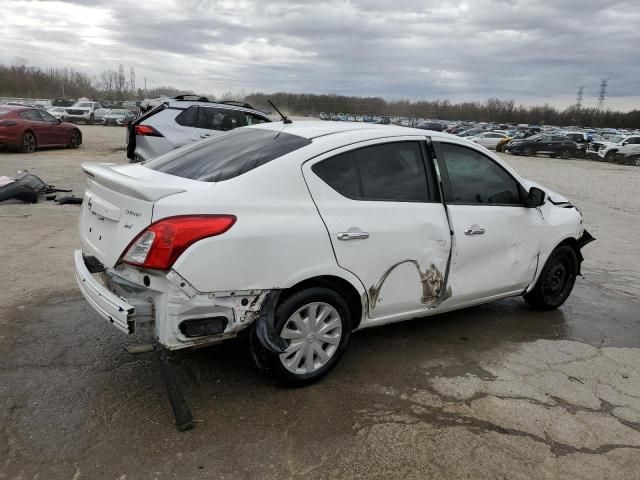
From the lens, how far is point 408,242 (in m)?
3.78

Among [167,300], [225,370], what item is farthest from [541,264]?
[167,300]

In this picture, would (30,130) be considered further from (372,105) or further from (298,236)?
(372,105)

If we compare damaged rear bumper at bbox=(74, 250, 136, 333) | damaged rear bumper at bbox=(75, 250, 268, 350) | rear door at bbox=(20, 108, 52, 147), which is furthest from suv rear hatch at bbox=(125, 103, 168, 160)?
rear door at bbox=(20, 108, 52, 147)

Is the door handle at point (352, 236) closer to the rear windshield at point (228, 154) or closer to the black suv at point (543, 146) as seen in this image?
the rear windshield at point (228, 154)

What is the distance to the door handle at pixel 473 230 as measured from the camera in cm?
416

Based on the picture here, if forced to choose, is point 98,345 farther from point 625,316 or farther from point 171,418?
point 625,316

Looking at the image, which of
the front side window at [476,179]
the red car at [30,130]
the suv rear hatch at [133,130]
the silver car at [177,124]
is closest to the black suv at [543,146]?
the red car at [30,130]

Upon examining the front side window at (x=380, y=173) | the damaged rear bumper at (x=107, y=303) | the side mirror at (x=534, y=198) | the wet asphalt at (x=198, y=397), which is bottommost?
the wet asphalt at (x=198, y=397)

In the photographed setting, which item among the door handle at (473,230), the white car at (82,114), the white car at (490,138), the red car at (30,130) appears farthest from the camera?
the white car at (82,114)

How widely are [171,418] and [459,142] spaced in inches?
115

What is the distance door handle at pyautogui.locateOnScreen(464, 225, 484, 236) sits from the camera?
416cm

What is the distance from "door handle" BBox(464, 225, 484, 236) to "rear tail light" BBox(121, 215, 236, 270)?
196 centimetres

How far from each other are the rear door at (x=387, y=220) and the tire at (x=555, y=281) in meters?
→ 1.56

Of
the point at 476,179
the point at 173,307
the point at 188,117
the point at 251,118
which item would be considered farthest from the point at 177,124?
the point at 173,307
